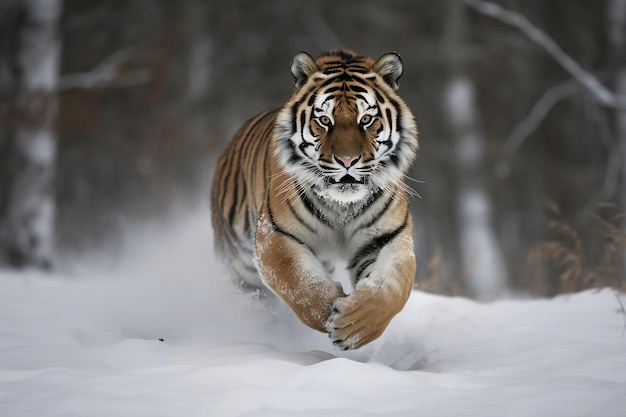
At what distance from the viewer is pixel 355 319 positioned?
3.44 metres

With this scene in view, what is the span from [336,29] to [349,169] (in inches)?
557

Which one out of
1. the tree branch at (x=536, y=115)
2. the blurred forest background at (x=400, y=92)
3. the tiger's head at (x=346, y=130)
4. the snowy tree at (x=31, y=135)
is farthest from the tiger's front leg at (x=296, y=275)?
the tree branch at (x=536, y=115)

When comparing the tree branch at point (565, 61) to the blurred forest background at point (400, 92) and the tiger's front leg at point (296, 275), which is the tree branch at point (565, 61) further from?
the tiger's front leg at point (296, 275)

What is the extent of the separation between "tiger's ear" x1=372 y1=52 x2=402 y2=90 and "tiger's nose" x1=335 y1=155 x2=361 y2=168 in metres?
0.71

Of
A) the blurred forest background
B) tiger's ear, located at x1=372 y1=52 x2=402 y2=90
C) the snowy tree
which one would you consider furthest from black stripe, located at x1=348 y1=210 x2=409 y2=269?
the blurred forest background

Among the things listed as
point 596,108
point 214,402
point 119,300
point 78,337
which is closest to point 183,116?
point 596,108

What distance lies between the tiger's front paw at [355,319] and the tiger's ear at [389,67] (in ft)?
4.26

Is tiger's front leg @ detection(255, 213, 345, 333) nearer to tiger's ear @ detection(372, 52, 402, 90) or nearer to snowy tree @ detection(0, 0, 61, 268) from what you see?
tiger's ear @ detection(372, 52, 402, 90)

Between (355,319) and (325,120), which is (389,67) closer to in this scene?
(325,120)

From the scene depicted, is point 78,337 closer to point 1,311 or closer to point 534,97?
point 1,311

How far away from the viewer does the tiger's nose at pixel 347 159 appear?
360 centimetres

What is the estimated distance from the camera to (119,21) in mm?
16016

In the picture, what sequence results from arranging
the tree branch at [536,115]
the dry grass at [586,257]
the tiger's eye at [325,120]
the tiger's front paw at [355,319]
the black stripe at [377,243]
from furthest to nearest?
the tree branch at [536,115] < the dry grass at [586,257] < the black stripe at [377,243] < the tiger's eye at [325,120] < the tiger's front paw at [355,319]

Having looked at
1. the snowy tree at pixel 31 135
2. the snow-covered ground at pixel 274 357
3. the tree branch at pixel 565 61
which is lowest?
the snow-covered ground at pixel 274 357
